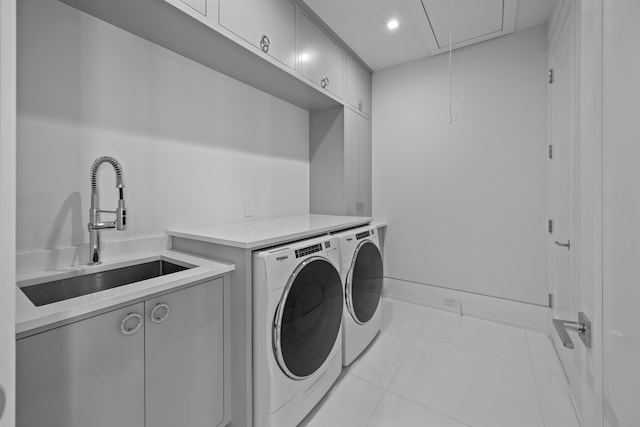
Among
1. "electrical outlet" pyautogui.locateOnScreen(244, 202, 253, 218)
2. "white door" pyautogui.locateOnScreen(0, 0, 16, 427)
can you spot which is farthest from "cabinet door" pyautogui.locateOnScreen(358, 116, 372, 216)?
"white door" pyautogui.locateOnScreen(0, 0, 16, 427)

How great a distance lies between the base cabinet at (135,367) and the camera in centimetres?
79

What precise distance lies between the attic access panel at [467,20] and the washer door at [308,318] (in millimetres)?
2030

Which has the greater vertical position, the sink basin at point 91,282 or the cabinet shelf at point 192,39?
the cabinet shelf at point 192,39

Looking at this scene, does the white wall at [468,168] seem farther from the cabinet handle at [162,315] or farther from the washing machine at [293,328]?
the cabinet handle at [162,315]

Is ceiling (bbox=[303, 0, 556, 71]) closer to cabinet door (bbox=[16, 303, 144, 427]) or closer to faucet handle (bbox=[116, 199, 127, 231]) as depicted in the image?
faucet handle (bbox=[116, 199, 127, 231])

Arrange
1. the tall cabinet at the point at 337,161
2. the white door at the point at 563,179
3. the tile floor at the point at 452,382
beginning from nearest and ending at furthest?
the tile floor at the point at 452,382 < the white door at the point at 563,179 < the tall cabinet at the point at 337,161

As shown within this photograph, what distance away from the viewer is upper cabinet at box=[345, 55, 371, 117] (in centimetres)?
265

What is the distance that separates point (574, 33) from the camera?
154 centimetres

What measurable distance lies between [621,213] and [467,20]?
7.73 ft

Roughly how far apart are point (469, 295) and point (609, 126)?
97.1 inches

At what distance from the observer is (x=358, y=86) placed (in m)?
2.82

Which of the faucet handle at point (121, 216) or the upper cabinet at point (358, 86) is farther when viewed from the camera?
Answer: the upper cabinet at point (358, 86)

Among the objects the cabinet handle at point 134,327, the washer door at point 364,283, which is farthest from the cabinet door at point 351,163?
the cabinet handle at point 134,327

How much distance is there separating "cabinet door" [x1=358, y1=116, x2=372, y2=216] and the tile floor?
1.26 meters
